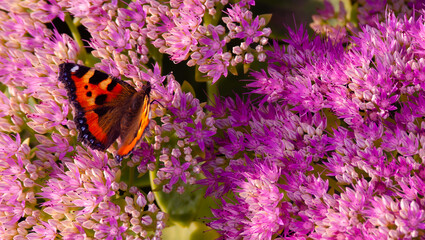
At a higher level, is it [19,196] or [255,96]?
[255,96]

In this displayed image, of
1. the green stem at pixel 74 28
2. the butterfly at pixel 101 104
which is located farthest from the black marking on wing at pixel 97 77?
the green stem at pixel 74 28

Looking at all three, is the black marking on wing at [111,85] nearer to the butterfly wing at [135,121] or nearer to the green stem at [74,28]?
the butterfly wing at [135,121]

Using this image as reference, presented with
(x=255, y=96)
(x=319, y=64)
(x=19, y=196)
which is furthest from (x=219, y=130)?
(x=19, y=196)

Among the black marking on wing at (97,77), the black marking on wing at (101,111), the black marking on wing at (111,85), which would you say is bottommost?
the black marking on wing at (101,111)

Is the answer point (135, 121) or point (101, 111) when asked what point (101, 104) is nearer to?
point (101, 111)

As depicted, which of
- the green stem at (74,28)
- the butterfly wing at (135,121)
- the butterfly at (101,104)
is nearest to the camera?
the butterfly wing at (135,121)

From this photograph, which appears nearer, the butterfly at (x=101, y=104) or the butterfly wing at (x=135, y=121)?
the butterfly wing at (x=135, y=121)

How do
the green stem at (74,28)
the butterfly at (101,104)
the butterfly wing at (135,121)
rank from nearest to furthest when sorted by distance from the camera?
the butterfly wing at (135,121), the butterfly at (101,104), the green stem at (74,28)

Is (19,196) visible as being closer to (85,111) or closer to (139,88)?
(85,111)
